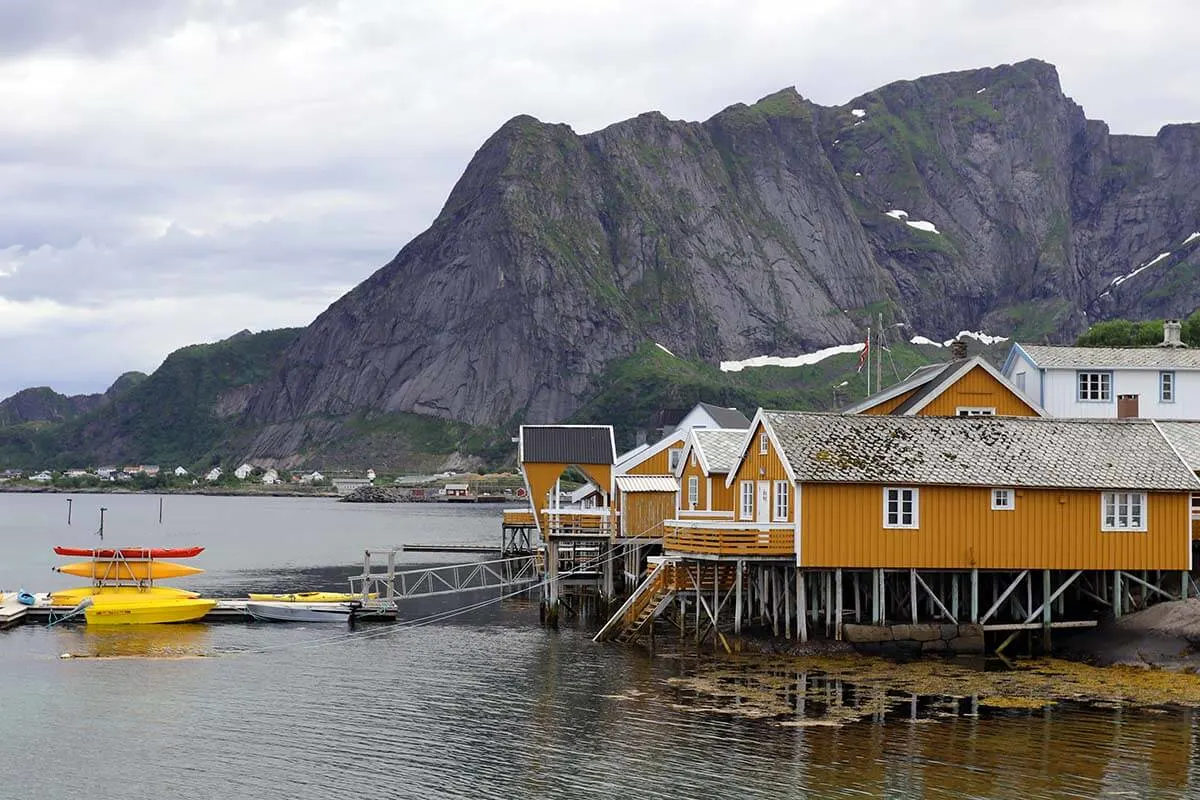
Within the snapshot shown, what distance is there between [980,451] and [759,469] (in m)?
8.19

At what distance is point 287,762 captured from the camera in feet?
119

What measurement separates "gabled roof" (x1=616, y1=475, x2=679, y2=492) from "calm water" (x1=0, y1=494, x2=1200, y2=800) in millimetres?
14055

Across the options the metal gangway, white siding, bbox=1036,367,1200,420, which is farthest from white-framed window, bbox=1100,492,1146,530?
the metal gangway

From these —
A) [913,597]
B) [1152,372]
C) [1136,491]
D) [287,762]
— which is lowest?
[287,762]

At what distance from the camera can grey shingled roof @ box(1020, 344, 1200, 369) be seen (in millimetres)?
65062

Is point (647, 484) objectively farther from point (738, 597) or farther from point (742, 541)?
point (742, 541)

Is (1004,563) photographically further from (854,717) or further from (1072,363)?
(1072,363)

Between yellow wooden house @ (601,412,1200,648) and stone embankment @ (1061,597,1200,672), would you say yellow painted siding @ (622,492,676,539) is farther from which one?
stone embankment @ (1061,597,1200,672)

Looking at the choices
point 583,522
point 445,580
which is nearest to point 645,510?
point 583,522

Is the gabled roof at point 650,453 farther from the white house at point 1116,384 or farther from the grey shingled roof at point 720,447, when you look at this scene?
the white house at point 1116,384

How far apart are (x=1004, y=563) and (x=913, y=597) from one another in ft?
11.3

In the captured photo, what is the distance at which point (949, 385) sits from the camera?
6069 cm

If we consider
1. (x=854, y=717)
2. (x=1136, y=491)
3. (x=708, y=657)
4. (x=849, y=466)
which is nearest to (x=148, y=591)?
(x=708, y=657)

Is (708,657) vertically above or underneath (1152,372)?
underneath
